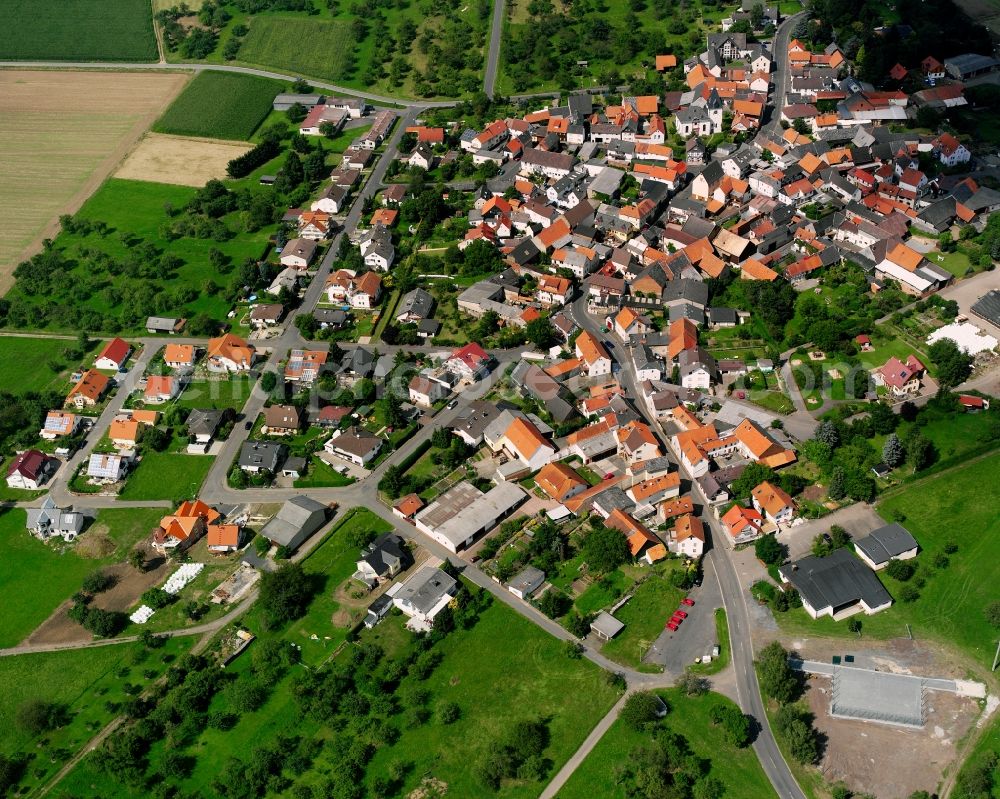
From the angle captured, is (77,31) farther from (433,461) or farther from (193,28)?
(433,461)

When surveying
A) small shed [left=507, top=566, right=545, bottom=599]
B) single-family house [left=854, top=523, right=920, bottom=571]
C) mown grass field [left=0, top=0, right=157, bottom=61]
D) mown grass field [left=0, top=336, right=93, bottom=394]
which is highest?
mown grass field [left=0, top=0, right=157, bottom=61]

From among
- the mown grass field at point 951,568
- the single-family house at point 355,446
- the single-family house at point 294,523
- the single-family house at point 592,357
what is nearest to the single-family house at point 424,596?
the single-family house at point 294,523

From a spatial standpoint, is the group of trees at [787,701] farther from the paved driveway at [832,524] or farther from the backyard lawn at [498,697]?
the paved driveway at [832,524]

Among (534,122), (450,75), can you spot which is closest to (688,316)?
(534,122)

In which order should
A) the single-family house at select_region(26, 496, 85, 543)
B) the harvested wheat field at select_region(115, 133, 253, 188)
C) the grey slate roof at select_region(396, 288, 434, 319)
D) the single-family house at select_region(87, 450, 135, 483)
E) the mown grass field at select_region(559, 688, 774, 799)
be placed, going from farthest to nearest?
1. the harvested wheat field at select_region(115, 133, 253, 188)
2. the grey slate roof at select_region(396, 288, 434, 319)
3. the single-family house at select_region(87, 450, 135, 483)
4. the single-family house at select_region(26, 496, 85, 543)
5. the mown grass field at select_region(559, 688, 774, 799)

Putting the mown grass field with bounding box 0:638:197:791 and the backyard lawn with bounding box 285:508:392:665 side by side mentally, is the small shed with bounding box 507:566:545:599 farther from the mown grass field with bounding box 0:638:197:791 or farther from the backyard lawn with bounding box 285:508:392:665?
the mown grass field with bounding box 0:638:197:791

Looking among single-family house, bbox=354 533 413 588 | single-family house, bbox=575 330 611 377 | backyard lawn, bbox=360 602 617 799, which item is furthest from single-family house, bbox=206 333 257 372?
backyard lawn, bbox=360 602 617 799

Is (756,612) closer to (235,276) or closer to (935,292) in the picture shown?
(935,292)
